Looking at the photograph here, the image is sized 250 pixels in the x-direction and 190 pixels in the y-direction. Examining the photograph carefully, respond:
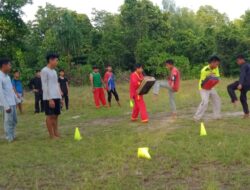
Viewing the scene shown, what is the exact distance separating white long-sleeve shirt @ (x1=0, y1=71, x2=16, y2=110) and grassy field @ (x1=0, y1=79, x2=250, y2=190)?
928 millimetres

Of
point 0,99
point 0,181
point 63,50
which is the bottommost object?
point 0,181

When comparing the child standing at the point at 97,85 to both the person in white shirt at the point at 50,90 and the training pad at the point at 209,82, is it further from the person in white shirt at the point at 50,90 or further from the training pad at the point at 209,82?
the person in white shirt at the point at 50,90

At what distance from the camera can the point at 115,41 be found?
4156 cm

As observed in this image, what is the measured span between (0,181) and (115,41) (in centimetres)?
3598

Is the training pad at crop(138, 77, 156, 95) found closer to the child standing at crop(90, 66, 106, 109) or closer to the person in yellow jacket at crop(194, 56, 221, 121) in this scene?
the person in yellow jacket at crop(194, 56, 221, 121)

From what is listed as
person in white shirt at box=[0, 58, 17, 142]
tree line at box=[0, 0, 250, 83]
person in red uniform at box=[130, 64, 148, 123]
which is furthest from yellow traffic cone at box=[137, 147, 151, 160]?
tree line at box=[0, 0, 250, 83]

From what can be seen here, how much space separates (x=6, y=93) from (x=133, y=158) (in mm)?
3823

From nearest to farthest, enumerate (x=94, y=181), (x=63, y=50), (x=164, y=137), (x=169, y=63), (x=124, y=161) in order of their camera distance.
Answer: (x=94, y=181)
(x=124, y=161)
(x=164, y=137)
(x=169, y=63)
(x=63, y=50)

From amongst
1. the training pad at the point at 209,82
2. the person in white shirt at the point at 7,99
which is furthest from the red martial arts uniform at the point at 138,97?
the person in white shirt at the point at 7,99

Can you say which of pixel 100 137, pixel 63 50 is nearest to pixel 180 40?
pixel 63 50

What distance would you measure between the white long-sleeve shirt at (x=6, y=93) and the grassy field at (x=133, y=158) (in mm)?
928

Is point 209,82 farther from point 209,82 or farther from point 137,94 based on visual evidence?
point 137,94

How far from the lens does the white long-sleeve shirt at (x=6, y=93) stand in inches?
359

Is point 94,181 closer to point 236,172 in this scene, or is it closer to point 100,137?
point 236,172
